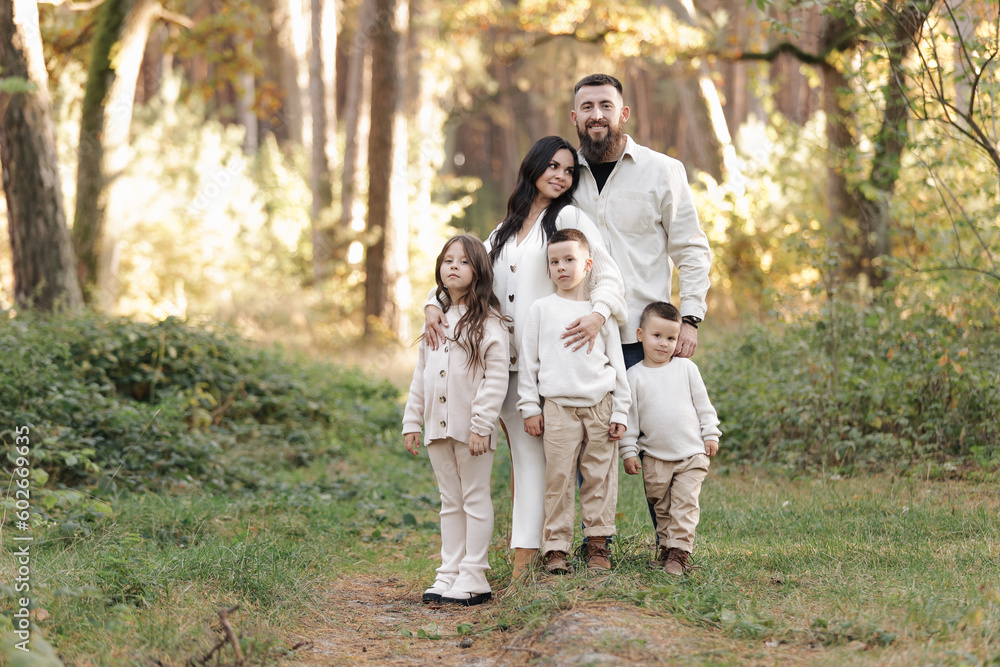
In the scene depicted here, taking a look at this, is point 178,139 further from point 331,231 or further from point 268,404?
point 268,404

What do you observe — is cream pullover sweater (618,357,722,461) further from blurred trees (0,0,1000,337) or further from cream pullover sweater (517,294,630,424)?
blurred trees (0,0,1000,337)

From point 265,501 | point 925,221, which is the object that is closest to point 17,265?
point 265,501

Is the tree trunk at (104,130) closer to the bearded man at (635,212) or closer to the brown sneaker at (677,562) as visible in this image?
the bearded man at (635,212)

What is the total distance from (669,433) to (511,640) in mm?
1178

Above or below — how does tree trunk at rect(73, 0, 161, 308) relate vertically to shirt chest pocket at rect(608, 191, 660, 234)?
above

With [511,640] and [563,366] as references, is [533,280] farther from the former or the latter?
[511,640]

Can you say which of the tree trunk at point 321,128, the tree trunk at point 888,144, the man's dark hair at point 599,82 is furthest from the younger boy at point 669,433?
the tree trunk at point 321,128

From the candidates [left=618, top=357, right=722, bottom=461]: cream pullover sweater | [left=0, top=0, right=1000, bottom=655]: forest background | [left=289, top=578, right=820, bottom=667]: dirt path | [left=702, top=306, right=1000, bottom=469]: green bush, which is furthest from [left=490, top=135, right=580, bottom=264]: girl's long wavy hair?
[left=702, top=306, right=1000, bottom=469]: green bush

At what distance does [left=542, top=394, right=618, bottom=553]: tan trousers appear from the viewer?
4.14 m

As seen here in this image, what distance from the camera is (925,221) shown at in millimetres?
Answer: 9242

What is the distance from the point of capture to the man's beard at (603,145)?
4.47 m

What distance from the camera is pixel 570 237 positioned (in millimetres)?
4152

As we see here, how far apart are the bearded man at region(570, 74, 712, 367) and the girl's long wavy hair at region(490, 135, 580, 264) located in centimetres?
11

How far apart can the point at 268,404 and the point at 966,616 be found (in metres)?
6.67
